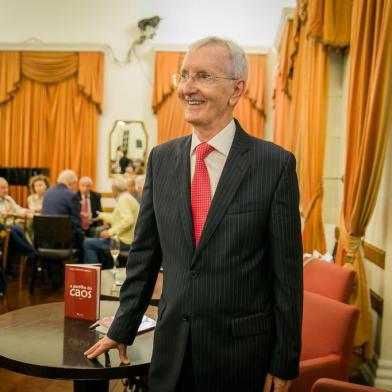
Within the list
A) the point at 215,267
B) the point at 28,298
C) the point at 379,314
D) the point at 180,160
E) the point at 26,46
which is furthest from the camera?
the point at 26,46

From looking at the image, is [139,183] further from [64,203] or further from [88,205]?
[88,205]

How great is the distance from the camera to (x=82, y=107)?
8.48 metres

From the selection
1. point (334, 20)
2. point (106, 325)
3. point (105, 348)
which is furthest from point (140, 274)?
point (334, 20)

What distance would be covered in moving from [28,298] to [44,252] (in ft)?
1.81

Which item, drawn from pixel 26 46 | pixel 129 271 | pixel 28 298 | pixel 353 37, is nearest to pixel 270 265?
pixel 129 271

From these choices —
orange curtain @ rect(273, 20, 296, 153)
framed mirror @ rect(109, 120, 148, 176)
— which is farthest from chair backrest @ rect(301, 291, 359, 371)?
framed mirror @ rect(109, 120, 148, 176)

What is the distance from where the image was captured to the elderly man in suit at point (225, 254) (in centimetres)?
125

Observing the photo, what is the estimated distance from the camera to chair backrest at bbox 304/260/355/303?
2.33 m

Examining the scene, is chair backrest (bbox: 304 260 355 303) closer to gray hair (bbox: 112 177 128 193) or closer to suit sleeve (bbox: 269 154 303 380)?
suit sleeve (bbox: 269 154 303 380)

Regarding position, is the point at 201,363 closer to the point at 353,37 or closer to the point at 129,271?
the point at 129,271

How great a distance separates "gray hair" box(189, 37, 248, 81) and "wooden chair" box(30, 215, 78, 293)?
4.14 meters

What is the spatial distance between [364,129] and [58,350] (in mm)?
1984

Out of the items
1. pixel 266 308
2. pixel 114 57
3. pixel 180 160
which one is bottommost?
pixel 266 308

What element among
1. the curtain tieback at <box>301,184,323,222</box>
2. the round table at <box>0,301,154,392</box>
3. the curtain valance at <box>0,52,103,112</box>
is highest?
the curtain valance at <box>0,52,103,112</box>
